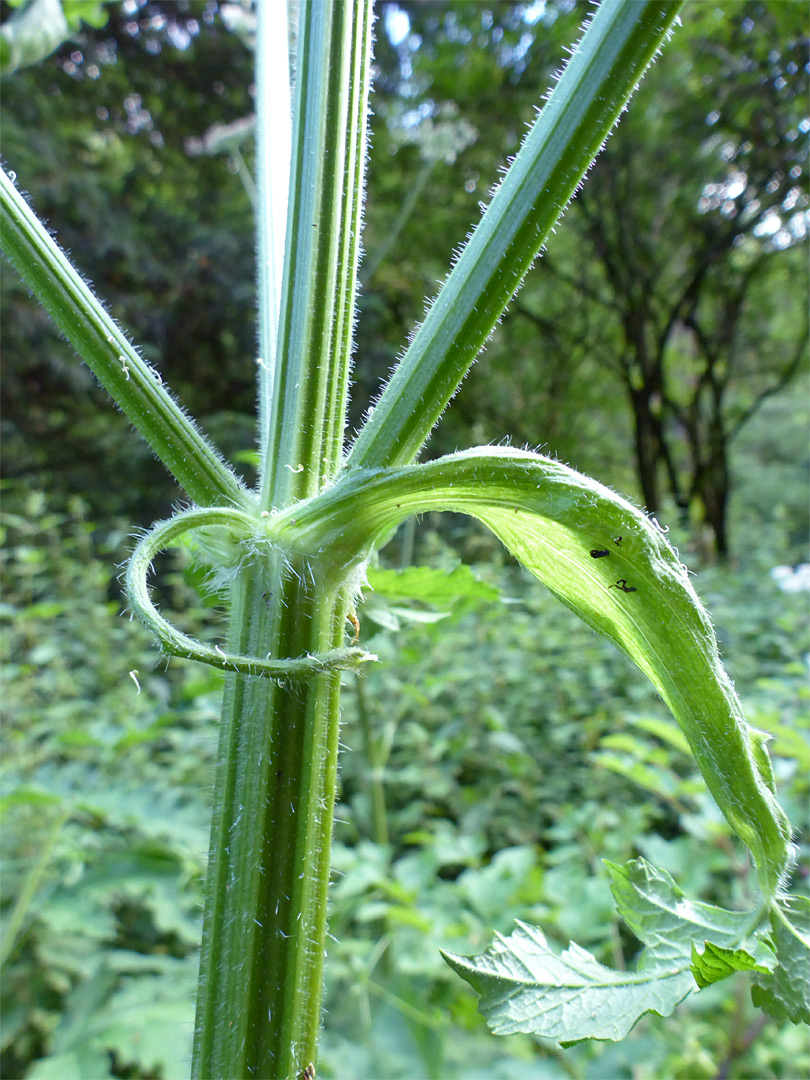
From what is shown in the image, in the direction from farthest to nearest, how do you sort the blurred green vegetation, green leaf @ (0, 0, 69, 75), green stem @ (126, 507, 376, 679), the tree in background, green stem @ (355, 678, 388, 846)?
the tree in background → green stem @ (355, 678, 388, 846) → the blurred green vegetation → green leaf @ (0, 0, 69, 75) → green stem @ (126, 507, 376, 679)

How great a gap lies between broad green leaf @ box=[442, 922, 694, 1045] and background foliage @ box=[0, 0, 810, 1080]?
1.06 ft

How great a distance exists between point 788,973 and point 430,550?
376cm

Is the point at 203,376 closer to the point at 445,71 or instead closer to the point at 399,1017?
the point at 445,71

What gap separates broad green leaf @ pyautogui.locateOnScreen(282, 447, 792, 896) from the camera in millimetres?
505

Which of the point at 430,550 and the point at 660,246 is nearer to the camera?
the point at 430,550

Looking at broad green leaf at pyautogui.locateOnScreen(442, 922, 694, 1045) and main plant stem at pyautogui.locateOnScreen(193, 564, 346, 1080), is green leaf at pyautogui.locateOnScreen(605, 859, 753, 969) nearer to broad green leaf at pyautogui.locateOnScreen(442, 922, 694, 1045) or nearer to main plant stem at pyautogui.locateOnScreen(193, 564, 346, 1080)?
broad green leaf at pyautogui.locateOnScreen(442, 922, 694, 1045)

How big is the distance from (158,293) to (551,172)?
8.34m

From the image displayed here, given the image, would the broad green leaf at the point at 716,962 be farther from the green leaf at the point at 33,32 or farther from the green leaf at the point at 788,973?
the green leaf at the point at 33,32

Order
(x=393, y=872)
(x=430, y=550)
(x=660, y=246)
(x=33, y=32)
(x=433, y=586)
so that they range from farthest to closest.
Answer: (x=660, y=246) < (x=430, y=550) < (x=393, y=872) < (x=33, y=32) < (x=433, y=586)

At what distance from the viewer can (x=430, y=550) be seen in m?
4.30

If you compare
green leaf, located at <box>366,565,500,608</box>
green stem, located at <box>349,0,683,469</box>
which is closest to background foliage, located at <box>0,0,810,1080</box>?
green leaf, located at <box>366,565,500,608</box>

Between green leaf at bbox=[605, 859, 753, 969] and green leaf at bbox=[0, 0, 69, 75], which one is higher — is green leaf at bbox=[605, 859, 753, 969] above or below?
below

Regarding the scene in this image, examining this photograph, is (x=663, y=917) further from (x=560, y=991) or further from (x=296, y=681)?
(x=296, y=681)

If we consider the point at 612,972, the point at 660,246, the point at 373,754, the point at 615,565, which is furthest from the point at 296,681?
the point at 660,246
